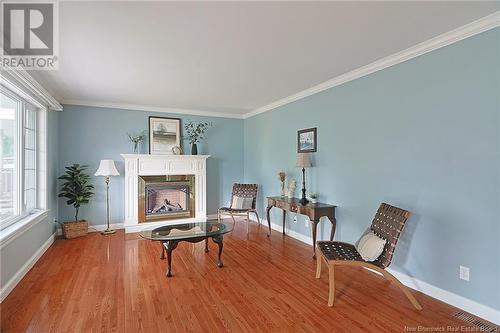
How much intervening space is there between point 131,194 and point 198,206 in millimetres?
1335

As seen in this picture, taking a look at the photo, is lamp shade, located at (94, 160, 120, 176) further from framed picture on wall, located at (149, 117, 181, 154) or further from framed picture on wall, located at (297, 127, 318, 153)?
framed picture on wall, located at (297, 127, 318, 153)

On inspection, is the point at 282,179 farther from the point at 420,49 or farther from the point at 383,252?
the point at 420,49

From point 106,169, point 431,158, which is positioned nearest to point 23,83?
point 106,169

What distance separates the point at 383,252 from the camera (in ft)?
8.26

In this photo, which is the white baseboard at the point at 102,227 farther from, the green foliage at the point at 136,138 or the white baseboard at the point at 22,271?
the green foliage at the point at 136,138

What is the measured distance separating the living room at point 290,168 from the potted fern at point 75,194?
0.03 m

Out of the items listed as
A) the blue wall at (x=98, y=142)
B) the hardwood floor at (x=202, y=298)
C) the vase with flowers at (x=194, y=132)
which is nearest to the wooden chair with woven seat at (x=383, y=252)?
the hardwood floor at (x=202, y=298)

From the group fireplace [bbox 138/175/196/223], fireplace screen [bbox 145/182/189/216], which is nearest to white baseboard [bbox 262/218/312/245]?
fireplace [bbox 138/175/196/223]

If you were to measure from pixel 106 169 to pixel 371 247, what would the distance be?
438 centimetres

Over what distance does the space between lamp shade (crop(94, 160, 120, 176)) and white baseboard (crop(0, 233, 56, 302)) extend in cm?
128

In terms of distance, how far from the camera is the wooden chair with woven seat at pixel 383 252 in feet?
7.91

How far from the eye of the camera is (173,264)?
3.40 m

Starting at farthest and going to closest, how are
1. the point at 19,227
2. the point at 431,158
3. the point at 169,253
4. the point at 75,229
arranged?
the point at 75,229 → the point at 169,253 → the point at 19,227 → the point at 431,158

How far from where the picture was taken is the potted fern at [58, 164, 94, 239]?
15.0ft
